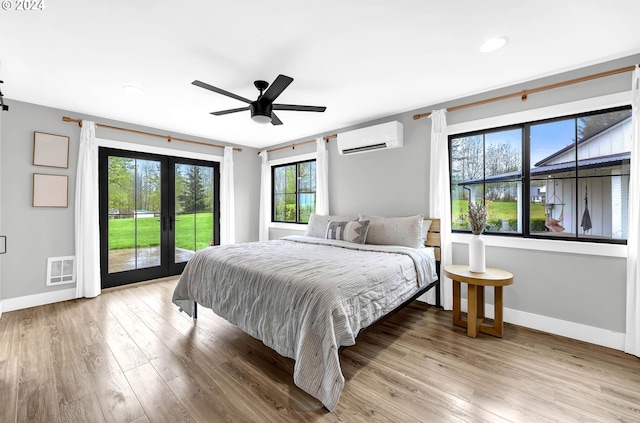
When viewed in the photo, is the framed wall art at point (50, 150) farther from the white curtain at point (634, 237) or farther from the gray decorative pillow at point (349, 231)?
the white curtain at point (634, 237)

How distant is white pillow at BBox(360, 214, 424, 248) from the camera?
3.22m

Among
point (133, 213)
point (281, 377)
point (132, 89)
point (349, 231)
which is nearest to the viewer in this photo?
point (281, 377)

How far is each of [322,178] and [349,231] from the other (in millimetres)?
1372

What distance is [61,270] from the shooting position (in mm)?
3637

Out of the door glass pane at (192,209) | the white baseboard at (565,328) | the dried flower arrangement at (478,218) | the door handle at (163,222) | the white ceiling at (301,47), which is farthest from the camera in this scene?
the door glass pane at (192,209)

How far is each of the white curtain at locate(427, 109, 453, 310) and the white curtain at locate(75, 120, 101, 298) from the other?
4.56 m

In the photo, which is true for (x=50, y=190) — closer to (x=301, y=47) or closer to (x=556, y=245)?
(x=301, y=47)

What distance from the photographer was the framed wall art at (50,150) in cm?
343

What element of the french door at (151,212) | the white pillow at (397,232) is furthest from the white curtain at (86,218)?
the white pillow at (397,232)

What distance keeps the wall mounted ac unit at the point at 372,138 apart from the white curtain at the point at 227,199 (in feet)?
7.54

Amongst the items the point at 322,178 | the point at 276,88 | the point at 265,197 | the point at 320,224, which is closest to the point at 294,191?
the point at 265,197

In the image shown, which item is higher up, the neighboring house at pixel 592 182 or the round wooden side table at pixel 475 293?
the neighboring house at pixel 592 182

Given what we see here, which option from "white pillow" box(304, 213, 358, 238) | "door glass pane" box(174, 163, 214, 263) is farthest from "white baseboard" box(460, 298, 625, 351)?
"door glass pane" box(174, 163, 214, 263)

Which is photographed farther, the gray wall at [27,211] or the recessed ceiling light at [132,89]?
the gray wall at [27,211]
